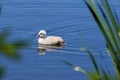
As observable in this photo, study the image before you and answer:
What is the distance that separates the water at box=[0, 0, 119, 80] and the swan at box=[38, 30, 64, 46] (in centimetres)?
13

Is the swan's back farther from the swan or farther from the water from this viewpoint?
the water

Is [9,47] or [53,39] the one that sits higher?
[53,39]

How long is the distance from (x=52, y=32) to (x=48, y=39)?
58cm

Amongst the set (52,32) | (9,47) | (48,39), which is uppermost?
(52,32)

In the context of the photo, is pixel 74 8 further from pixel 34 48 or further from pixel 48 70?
pixel 48 70

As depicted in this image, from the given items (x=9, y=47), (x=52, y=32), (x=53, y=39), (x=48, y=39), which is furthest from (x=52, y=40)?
(x=9, y=47)

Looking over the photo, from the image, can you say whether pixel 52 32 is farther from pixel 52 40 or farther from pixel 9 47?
pixel 9 47

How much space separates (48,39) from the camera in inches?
321

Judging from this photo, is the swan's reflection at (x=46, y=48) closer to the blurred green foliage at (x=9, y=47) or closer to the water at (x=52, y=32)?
the water at (x=52, y=32)

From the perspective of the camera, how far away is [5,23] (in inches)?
338

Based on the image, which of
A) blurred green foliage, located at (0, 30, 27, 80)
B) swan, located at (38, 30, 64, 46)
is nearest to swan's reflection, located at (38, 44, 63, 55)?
swan, located at (38, 30, 64, 46)

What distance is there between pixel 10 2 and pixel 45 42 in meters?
2.22

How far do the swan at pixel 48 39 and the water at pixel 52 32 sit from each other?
13 cm

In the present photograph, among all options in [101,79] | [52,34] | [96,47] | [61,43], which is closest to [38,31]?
[52,34]
